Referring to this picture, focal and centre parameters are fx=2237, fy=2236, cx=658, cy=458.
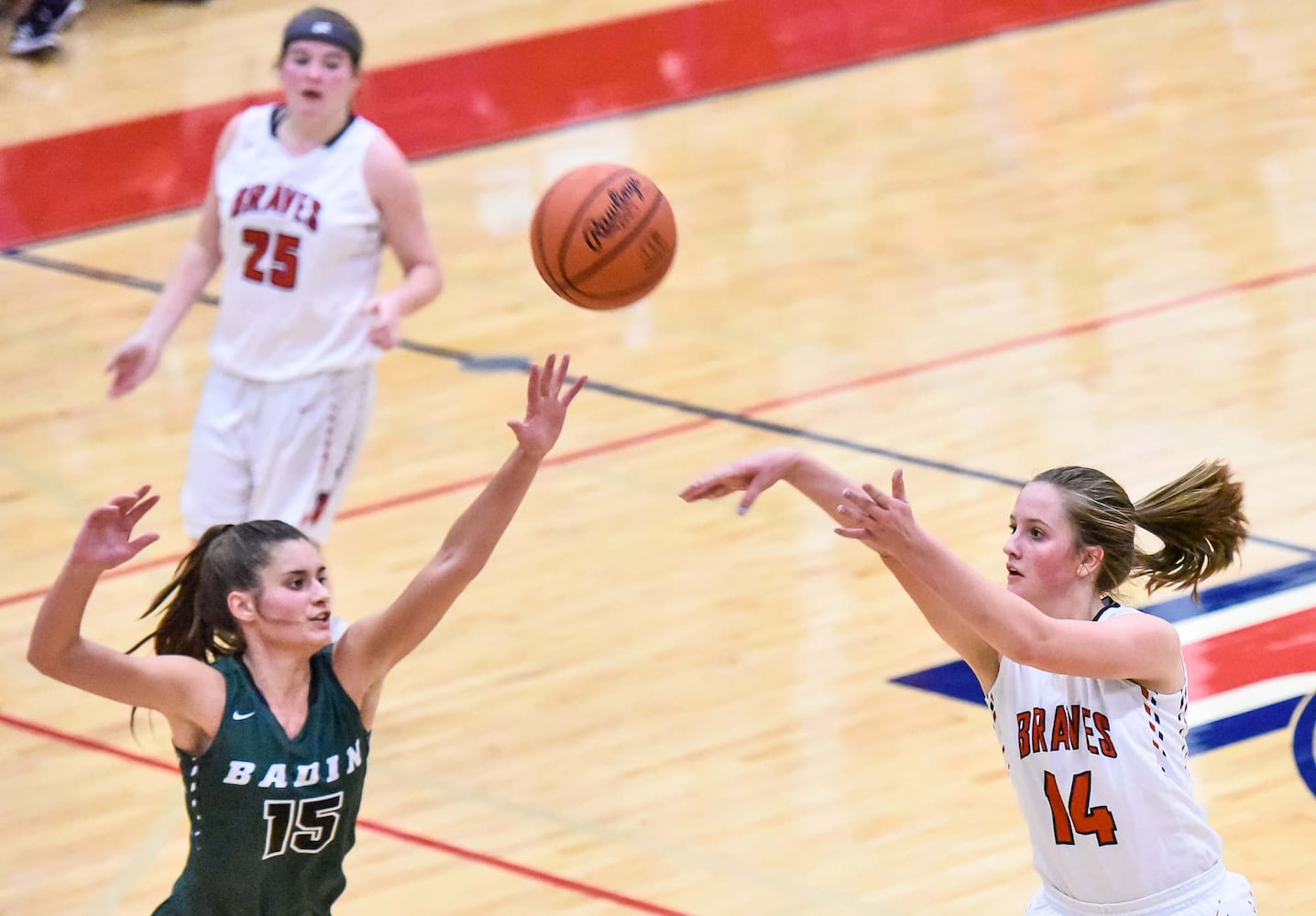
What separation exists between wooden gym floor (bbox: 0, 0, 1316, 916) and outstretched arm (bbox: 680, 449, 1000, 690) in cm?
134

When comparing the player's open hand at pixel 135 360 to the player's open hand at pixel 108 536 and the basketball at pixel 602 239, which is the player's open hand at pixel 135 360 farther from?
the player's open hand at pixel 108 536

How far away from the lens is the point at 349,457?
6703mm

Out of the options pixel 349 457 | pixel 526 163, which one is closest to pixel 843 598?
pixel 349 457

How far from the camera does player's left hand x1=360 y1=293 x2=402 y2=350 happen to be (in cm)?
636

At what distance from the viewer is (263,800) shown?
4.16 meters

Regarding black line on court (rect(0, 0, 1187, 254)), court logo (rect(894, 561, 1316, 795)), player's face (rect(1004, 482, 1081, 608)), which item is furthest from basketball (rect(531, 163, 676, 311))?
black line on court (rect(0, 0, 1187, 254))

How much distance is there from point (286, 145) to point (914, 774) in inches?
103

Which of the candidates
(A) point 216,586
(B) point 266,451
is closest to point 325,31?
(B) point 266,451

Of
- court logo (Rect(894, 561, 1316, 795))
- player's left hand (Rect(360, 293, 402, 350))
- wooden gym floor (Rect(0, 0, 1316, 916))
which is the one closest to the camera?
wooden gym floor (Rect(0, 0, 1316, 916))

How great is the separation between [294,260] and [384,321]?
0.39 metres

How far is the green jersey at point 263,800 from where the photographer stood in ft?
13.7

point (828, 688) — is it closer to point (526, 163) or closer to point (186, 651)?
point (186, 651)

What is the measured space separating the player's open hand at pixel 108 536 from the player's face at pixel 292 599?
0.42 meters

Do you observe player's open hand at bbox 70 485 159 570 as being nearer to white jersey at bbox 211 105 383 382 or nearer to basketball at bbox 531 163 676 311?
basketball at bbox 531 163 676 311
